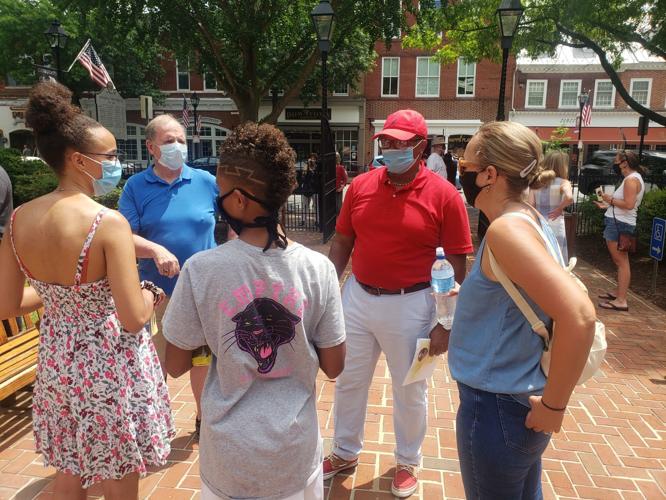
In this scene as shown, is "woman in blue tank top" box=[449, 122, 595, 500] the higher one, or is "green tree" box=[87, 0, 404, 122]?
"green tree" box=[87, 0, 404, 122]

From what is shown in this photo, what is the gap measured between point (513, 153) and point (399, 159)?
1.18m

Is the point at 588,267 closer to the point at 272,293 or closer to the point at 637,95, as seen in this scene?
the point at 272,293

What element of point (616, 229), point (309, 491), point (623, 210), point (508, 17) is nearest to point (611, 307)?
point (616, 229)

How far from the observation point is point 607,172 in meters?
20.6

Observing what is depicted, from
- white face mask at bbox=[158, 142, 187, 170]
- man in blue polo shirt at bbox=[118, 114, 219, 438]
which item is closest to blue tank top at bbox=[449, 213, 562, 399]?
man in blue polo shirt at bbox=[118, 114, 219, 438]

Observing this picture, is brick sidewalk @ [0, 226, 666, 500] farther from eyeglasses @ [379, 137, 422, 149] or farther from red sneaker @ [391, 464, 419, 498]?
eyeglasses @ [379, 137, 422, 149]

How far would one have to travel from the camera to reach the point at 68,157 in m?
2.06

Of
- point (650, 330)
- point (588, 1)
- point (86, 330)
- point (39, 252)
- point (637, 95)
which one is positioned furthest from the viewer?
point (637, 95)

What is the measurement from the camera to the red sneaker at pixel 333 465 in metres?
3.10

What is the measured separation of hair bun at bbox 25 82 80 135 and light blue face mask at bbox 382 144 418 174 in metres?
1.57

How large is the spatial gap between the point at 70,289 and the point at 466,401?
157 cm

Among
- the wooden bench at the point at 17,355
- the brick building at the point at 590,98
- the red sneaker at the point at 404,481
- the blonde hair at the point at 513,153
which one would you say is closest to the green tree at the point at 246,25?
the wooden bench at the point at 17,355

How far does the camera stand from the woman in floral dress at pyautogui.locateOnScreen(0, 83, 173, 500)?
197cm

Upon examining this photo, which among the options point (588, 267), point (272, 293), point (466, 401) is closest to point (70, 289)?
point (272, 293)
